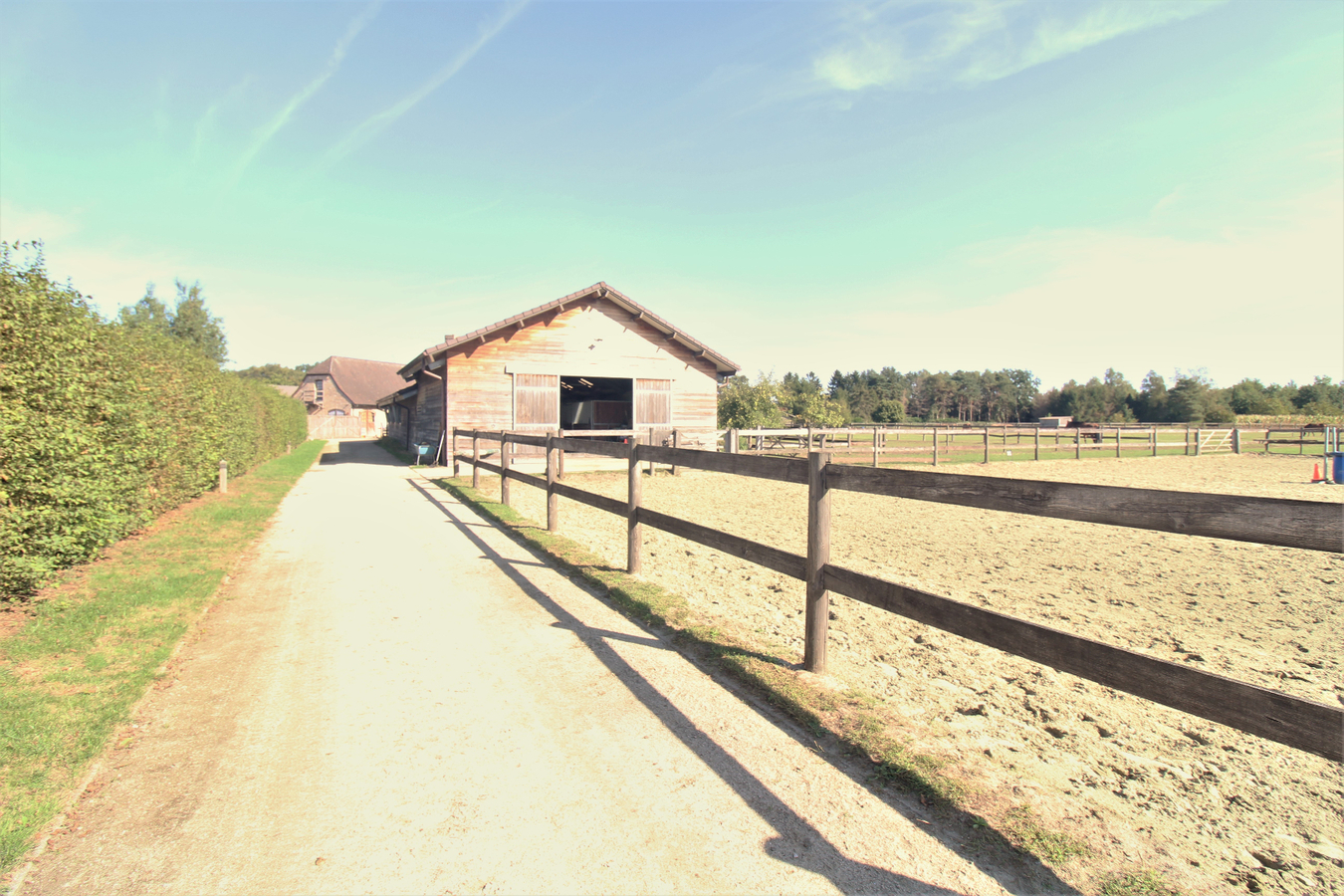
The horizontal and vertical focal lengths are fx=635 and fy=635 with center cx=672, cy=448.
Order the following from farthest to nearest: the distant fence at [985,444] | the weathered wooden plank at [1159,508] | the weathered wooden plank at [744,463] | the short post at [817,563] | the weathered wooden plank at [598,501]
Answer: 1. the distant fence at [985,444]
2. the weathered wooden plank at [598,501]
3. the weathered wooden plank at [744,463]
4. the short post at [817,563]
5. the weathered wooden plank at [1159,508]

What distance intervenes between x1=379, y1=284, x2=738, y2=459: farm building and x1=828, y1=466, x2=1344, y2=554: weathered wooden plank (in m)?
17.4

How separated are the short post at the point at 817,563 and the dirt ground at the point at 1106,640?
0.30m

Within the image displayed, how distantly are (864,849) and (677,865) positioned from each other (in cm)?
72

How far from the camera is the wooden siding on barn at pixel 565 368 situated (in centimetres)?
1950

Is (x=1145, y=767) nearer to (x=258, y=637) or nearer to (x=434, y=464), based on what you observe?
(x=258, y=637)

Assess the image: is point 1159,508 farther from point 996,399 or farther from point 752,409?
point 996,399

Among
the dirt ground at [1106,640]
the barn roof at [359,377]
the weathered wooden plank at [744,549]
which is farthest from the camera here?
the barn roof at [359,377]

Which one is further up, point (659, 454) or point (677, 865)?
point (659, 454)

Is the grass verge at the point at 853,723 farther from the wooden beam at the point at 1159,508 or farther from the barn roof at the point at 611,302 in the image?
the barn roof at the point at 611,302

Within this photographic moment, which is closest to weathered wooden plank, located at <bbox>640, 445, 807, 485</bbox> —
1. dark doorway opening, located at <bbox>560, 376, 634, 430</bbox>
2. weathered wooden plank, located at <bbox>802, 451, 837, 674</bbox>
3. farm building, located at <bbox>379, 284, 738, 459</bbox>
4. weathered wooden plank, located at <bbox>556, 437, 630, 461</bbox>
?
weathered wooden plank, located at <bbox>802, 451, 837, 674</bbox>

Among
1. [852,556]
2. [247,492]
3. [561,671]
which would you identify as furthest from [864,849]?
[247,492]

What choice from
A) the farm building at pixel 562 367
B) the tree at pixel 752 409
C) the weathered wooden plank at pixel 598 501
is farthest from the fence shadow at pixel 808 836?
A: the tree at pixel 752 409

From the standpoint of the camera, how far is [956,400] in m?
142

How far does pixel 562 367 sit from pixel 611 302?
2.72 metres
